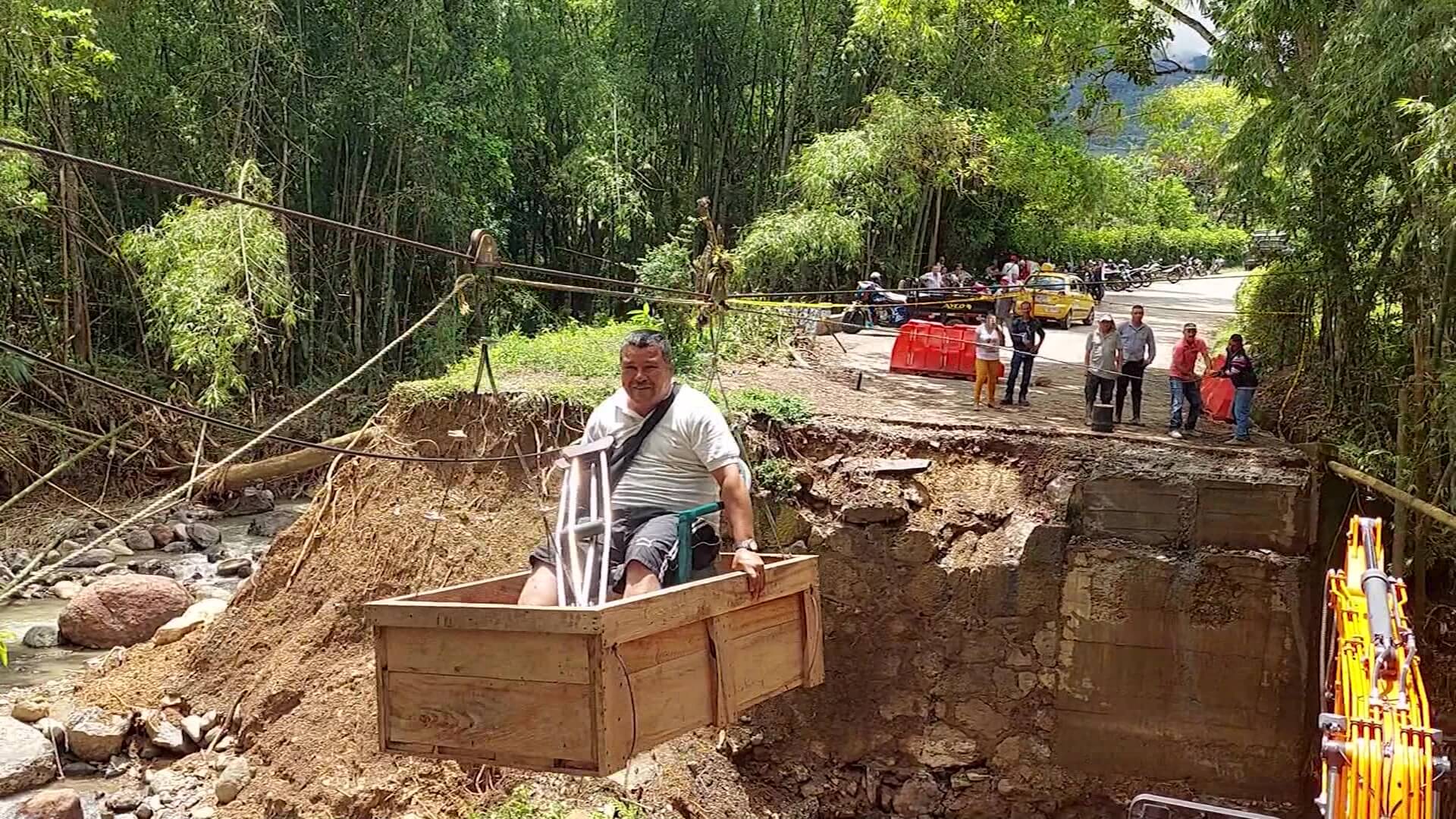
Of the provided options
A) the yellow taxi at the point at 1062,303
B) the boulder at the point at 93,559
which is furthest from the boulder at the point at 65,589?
the yellow taxi at the point at 1062,303

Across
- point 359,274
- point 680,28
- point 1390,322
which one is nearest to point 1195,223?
point 680,28

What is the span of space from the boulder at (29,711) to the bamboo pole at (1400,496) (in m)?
10.3

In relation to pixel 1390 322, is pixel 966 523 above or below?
below

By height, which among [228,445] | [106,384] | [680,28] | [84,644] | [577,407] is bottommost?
[84,644]

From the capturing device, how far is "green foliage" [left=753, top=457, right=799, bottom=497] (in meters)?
10.3

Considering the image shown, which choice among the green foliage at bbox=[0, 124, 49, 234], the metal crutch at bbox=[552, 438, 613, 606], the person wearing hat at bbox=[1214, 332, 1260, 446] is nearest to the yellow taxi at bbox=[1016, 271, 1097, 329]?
the person wearing hat at bbox=[1214, 332, 1260, 446]

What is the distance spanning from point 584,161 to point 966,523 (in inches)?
455

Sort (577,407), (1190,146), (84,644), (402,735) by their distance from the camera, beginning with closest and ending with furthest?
(402,735)
(577,407)
(84,644)
(1190,146)

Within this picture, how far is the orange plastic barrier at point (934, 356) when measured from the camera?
13883 mm

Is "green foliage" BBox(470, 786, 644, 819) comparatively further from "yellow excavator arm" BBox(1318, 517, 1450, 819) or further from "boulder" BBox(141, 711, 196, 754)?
"yellow excavator arm" BBox(1318, 517, 1450, 819)

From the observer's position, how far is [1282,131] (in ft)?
31.5

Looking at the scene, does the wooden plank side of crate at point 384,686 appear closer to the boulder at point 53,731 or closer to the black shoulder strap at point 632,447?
the black shoulder strap at point 632,447

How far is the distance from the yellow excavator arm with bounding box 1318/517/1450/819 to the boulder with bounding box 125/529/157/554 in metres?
14.4

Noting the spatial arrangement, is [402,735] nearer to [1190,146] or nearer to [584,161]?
[584,161]
